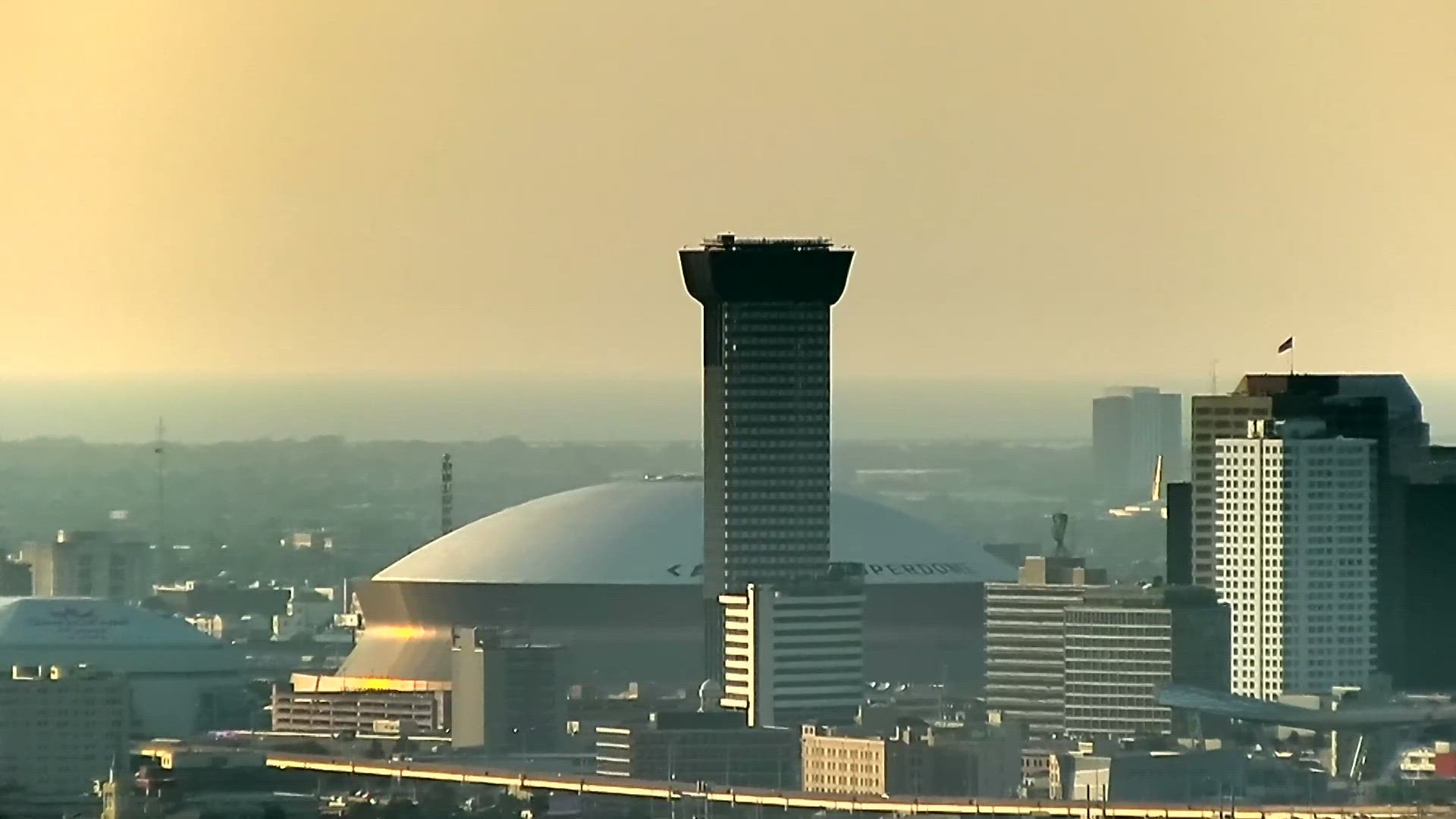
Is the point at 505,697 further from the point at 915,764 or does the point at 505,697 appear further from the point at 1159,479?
the point at 1159,479

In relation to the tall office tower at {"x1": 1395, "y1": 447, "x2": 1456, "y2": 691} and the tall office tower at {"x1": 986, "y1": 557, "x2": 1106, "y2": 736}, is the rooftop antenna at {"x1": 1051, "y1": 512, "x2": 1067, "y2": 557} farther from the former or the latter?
the tall office tower at {"x1": 1395, "y1": 447, "x2": 1456, "y2": 691}

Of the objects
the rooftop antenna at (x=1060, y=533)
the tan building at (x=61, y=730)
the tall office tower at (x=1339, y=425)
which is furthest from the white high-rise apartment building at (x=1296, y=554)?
the tan building at (x=61, y=730)

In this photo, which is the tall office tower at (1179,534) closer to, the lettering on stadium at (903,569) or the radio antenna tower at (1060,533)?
the radio antenna tower at (1060,533)

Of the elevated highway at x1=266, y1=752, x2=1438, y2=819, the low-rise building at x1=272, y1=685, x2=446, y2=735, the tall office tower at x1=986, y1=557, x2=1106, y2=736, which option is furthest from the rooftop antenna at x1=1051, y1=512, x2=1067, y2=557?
the elevated highway at x1=266, y1=752, x2=1438, y2=819

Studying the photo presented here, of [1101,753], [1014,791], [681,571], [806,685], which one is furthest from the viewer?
[681,571]

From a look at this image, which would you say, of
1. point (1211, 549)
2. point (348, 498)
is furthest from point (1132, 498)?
point (348, 498)

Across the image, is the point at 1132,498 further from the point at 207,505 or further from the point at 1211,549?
the point at 207,505

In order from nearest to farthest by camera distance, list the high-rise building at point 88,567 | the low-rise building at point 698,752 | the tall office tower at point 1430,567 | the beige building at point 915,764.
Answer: the beige building at point 915,764, the low-rise building at point 698,752, the tall office tower at point 1430,567, the high-rise building at point 88,567
